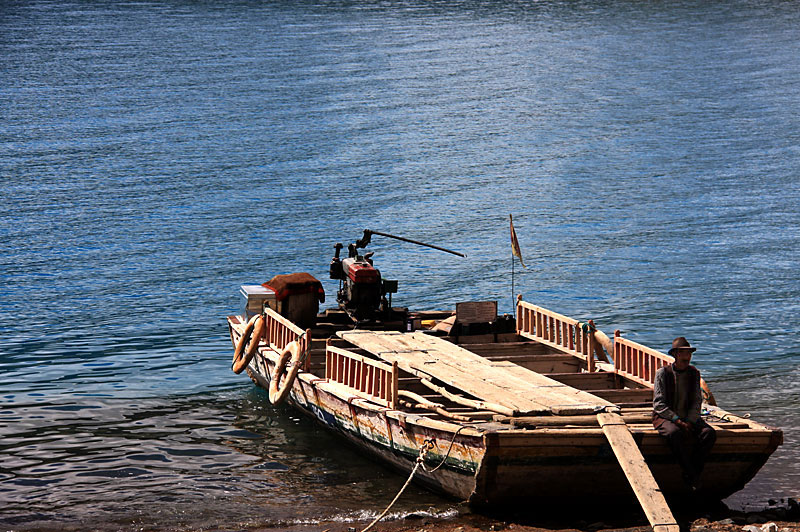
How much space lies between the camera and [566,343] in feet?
66.9

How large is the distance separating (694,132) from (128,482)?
5526 cm

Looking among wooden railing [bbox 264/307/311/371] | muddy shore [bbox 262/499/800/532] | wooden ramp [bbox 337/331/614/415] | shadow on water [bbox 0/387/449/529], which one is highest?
wooden ramp [bbox 337/331/614/415]

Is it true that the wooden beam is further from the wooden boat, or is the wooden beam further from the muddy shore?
the muddy shore

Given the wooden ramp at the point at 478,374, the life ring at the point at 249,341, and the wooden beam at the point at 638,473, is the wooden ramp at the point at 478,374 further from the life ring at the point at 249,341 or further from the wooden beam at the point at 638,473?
the life ring at the point at 249,341

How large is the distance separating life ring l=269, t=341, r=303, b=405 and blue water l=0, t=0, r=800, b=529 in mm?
882

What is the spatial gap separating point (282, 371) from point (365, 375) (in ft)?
10.2

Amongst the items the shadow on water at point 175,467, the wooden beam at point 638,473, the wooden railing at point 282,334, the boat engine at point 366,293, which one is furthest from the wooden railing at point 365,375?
the boat engine at point 366,293

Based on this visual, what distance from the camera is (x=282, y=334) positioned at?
21.1 meters

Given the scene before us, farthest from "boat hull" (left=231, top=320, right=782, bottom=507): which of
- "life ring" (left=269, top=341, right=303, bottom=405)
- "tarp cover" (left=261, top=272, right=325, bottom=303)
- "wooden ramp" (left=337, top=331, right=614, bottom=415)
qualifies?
"tarp cover" (left=261, top=272, right=325, bottom=303)

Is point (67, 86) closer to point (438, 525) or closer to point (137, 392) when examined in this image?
point (137, 392)

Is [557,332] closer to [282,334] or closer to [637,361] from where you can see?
[637,361]

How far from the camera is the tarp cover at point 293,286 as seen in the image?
75.5 ft

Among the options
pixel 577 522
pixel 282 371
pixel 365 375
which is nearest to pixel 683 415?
pixel 577 522

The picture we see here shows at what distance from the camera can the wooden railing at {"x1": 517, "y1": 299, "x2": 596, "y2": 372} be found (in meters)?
19.3
